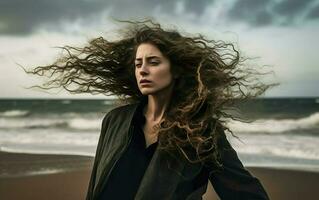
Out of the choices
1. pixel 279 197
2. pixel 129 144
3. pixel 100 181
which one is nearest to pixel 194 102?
pixel 129 144

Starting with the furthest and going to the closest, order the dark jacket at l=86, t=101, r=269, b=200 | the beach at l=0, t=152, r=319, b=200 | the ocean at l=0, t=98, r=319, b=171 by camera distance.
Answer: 1. the ocean at l=0, t=98, r=319, b=171
2. the beach at l=0, t=152, r=319, b=200
3. the dark jacket at l=86, t=101, r=269, b=200

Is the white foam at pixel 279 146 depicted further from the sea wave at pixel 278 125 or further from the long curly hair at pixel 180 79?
the long curly hair at pixel 180 79

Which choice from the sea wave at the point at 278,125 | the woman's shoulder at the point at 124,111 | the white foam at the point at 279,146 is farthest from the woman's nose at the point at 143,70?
the sea wave at the point at 278,125

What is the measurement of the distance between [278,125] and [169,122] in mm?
13575

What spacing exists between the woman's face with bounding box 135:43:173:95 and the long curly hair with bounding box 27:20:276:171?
1.5 inches

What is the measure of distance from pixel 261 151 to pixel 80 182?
3680 millimetres

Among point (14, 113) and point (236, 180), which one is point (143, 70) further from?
point (14, 113)

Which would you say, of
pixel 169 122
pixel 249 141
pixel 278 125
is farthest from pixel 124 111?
pixel 278 125

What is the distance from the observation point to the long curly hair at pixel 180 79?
2402 millimetres

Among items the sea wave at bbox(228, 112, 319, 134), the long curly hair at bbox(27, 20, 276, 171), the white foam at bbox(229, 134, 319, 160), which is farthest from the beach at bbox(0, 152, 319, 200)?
the long curly hair at bbox(27, 20, 276, 171)

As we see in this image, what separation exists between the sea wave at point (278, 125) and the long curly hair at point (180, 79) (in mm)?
7119

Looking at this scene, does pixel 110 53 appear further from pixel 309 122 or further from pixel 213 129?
pixel 309 122

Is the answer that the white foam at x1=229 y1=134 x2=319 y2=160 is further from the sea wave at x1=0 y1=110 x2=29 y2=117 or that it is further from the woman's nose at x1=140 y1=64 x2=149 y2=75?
the sea wave at x1=0 y1=110 x2=29 y2=117

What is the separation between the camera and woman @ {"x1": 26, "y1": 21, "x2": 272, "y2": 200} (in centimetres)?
235
